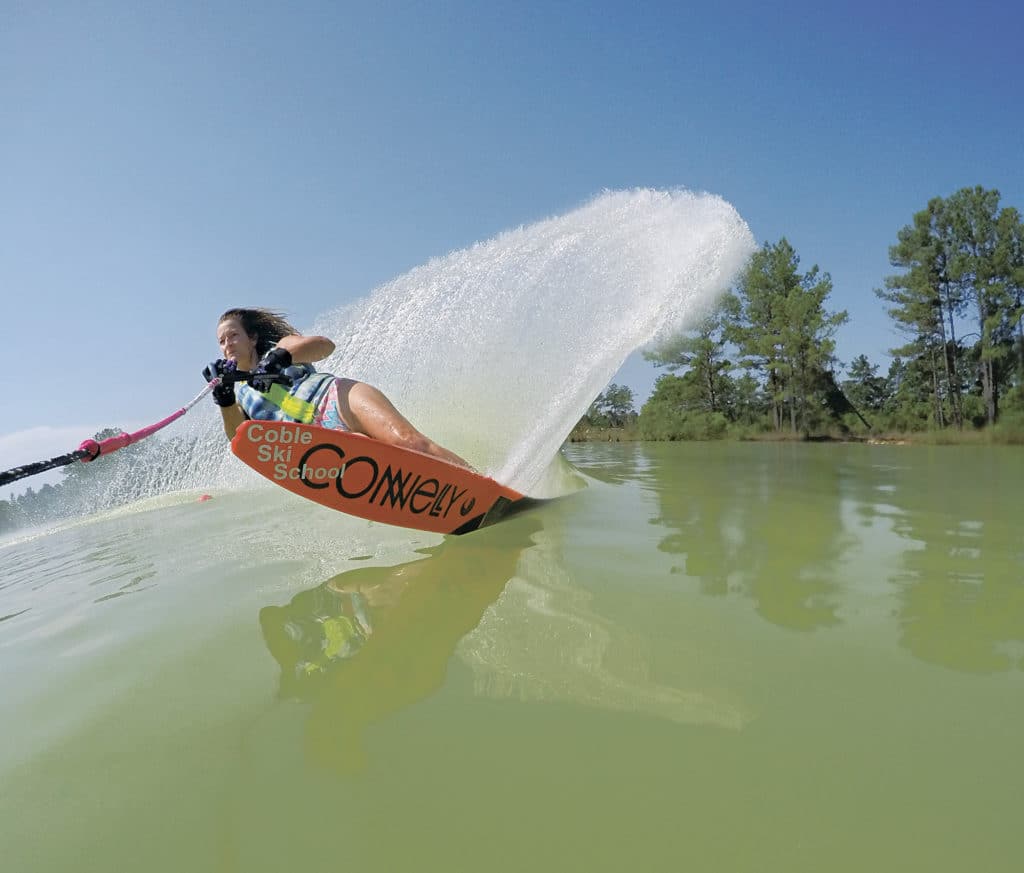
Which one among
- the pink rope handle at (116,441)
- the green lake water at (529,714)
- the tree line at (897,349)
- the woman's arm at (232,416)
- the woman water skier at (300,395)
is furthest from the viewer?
the tree line at (897,349)

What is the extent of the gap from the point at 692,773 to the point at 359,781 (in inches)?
30.4

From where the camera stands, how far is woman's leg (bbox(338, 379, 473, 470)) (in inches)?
184

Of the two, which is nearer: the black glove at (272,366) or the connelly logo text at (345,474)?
the connelly logo text at (345,474)

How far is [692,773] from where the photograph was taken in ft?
4.53

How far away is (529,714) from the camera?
168cm

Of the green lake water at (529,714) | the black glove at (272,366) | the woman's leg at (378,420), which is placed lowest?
the green lake water at (529,714)

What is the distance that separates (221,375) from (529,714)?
4.04 meters

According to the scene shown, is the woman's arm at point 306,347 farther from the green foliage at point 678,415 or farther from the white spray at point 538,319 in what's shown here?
the green foliage at point 678,415

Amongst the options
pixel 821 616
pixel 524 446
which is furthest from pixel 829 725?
pixel 524 446

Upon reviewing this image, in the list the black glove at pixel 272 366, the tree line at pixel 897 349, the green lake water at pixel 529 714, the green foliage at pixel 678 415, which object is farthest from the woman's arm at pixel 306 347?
the green foliage at pixel 678 415

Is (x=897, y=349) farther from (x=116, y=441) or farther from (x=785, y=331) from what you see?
(x=116, y=441)

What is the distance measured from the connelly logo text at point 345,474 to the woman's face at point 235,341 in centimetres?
154

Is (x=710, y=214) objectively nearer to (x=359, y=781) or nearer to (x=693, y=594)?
(x=693, y=594)

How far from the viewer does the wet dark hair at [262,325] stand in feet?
17.7
